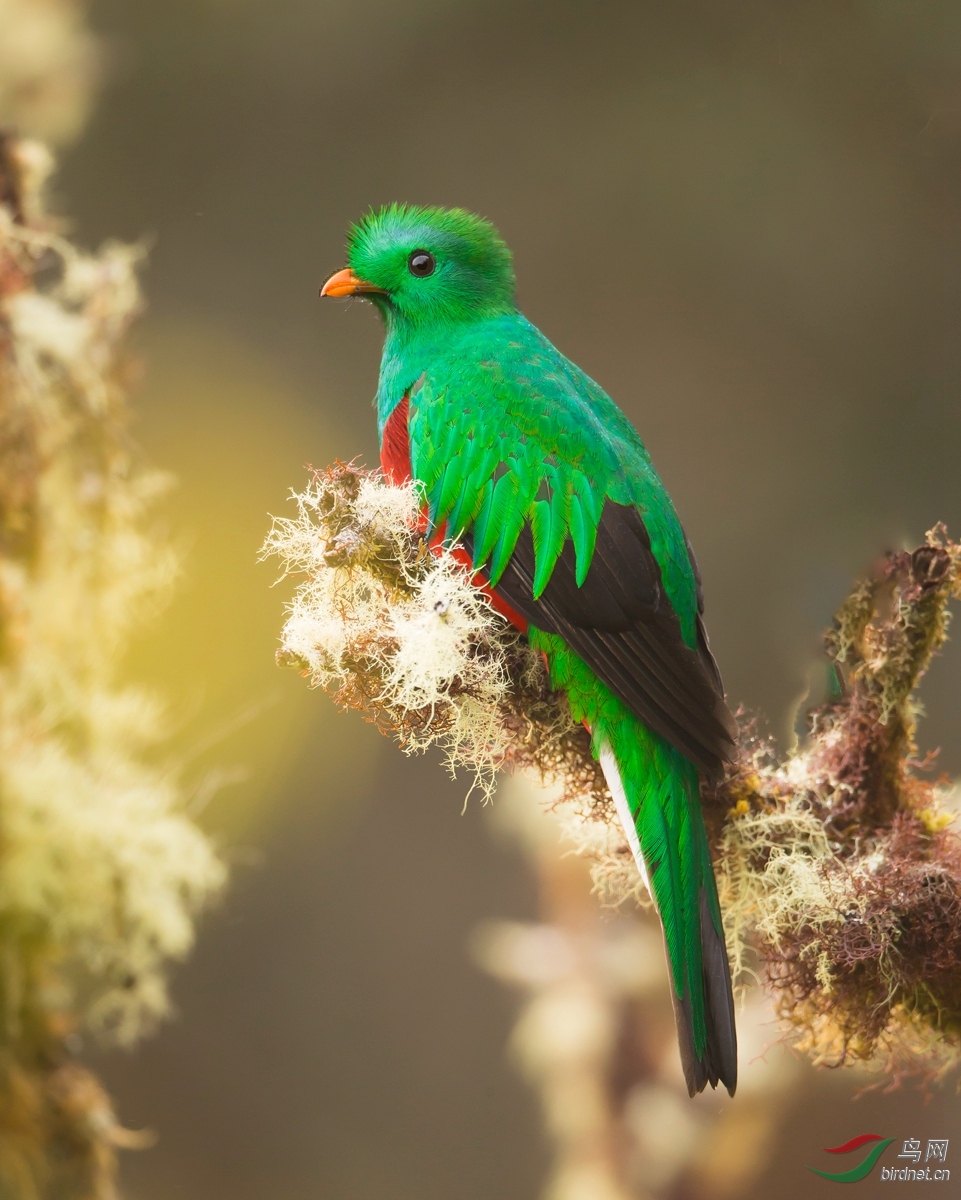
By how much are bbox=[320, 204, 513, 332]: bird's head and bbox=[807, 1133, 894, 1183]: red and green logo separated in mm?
2005

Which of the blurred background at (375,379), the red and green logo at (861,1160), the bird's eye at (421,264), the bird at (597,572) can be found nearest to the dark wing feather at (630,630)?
the bird at (597,572)

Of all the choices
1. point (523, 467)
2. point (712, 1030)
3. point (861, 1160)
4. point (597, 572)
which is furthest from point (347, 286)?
point (861, 1160)

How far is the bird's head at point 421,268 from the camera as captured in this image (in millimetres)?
1807

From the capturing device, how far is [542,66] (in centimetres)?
253

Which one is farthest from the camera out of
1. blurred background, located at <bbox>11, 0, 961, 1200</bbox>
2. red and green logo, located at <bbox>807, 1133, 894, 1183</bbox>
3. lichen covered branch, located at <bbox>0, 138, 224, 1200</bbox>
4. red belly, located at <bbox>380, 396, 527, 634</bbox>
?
blurred background, located at <bbox>11, 0, 961, 1200</bbox>

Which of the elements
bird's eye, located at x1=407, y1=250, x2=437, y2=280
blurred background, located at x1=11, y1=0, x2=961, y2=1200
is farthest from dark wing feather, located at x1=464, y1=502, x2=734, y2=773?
bird's eye, located at x1=407, y1=250, x2=437, y2=280

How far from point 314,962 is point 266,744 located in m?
0.55

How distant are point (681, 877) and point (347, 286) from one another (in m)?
1.30

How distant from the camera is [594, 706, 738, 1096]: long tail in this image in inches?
55.9

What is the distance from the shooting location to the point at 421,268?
71.3 inches

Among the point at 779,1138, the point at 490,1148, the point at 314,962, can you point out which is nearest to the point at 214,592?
the point at 314,962

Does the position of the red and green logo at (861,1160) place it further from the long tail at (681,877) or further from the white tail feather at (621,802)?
the white tail feather at (621,802)

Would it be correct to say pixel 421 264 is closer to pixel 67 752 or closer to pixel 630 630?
pixel 630 630

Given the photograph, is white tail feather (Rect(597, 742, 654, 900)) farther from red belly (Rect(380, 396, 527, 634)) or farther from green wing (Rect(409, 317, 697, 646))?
red belly (Rect(380, 396, 527, 634))
